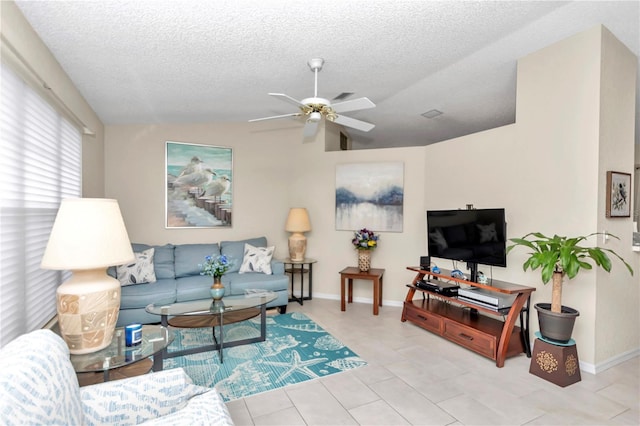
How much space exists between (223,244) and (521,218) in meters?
3.84

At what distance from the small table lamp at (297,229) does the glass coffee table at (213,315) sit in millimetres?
1448

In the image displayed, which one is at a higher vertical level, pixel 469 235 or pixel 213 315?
pixel 469 235

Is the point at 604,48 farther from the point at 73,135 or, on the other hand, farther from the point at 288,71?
the point at 73,135

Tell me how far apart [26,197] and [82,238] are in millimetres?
879

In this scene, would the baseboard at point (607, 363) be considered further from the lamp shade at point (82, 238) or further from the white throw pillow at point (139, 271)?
the white throw pillow at point (139, 271)

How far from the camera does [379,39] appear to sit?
258cm

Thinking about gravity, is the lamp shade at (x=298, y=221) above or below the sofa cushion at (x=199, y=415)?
above

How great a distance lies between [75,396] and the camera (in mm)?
1241

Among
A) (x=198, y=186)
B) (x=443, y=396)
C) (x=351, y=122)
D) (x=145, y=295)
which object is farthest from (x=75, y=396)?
(x=198, y=186)

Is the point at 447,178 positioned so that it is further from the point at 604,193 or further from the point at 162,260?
the point at 162,260

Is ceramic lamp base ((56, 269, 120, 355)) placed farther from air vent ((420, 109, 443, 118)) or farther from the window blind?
air vent ((420, 109, 443, 118))

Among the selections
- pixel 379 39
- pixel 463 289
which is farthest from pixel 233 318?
pixel 379 39

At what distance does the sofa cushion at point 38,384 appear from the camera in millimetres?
958

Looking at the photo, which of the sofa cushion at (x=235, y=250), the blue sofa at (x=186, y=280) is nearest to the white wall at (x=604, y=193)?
the blue sofa at (x=186, y=280)
